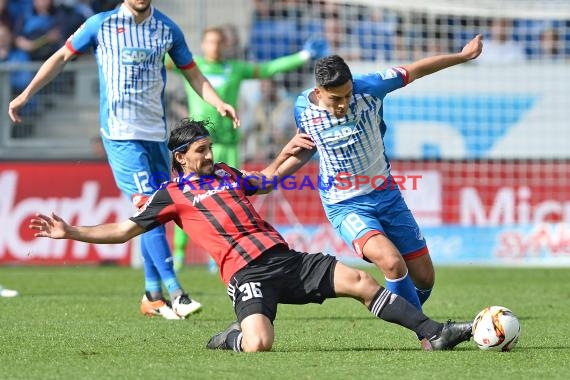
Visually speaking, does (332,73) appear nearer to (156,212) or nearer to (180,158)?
(180,158)

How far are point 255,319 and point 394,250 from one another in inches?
40.8

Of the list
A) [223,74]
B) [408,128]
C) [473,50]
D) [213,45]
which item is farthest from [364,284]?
[408,128]

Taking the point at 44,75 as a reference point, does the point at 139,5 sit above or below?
above

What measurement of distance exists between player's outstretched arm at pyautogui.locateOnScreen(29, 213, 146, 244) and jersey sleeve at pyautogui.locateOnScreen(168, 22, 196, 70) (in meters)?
2.71

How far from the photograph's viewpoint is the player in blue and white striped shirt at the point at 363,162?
7.07 m

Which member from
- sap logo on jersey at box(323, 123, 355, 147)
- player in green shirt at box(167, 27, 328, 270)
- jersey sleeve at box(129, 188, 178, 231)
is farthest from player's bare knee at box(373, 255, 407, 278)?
player in green shirt at box(167, 27, 328, 270)

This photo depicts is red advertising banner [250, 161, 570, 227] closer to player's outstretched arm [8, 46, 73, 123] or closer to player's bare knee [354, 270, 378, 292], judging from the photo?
player's outstretched arm [8, 46, 73, 123]

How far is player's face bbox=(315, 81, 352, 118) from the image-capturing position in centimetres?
695

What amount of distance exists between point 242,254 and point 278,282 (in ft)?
0.92

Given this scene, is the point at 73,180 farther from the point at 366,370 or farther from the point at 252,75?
the point at 366,370

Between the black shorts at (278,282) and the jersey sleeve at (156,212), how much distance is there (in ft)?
1.85

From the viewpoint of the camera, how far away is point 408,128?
51.1ft

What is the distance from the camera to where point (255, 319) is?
6.48 meters

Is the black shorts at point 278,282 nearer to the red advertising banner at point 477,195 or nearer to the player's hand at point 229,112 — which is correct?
the player's hand at point 229,112
